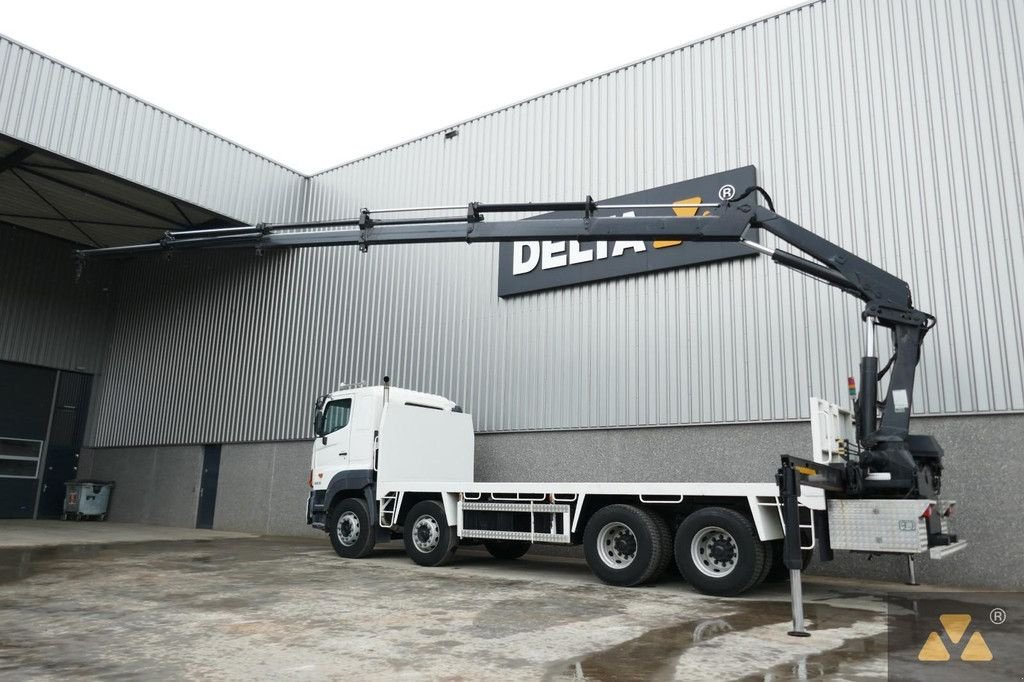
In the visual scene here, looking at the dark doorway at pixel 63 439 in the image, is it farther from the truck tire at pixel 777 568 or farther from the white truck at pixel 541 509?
the truck tire at pixel 777 568

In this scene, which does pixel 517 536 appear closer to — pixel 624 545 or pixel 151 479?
pixel 624 545

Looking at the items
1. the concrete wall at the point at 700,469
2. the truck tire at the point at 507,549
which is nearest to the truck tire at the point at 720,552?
the concrete wall at the point at 700,469

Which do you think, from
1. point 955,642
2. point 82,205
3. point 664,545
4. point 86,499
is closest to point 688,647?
point 955,642

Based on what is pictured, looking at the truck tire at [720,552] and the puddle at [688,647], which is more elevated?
the truck tire at [720,552]

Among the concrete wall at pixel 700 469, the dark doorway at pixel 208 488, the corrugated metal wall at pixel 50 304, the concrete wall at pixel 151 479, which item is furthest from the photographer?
the corrugated metal wall at pixel 50 304

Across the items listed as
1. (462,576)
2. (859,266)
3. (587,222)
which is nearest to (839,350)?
(859,266)

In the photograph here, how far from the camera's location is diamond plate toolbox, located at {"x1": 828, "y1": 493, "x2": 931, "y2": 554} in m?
7.00

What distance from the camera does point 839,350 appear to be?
10.8m

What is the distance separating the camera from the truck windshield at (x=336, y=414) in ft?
41.2

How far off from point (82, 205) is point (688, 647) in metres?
20.4

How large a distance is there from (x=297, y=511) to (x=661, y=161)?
12.0 meters

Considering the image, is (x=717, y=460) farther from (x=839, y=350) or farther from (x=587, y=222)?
(x=587, y=222)

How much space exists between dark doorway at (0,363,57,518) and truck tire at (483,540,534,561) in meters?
17.7

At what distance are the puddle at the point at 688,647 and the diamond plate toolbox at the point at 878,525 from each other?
0.73m
